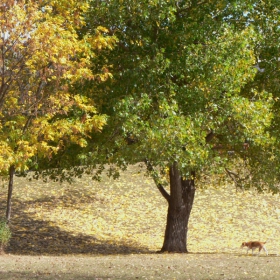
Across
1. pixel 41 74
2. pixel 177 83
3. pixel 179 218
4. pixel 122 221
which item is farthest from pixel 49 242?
pixel 41 74

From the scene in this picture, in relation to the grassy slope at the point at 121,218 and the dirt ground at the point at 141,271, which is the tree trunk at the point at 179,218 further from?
the dirt ground at the point at 141,271

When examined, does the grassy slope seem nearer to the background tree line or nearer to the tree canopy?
the background tree line

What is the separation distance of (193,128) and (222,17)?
3970 mm

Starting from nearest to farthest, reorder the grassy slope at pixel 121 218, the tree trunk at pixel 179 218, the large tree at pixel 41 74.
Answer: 1. the large tree at pixel 41 74
2. the tree trunk at pixel 179 218
3. the grassy slope at pixel 121 218

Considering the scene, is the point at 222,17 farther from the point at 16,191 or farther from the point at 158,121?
the point at 16,191

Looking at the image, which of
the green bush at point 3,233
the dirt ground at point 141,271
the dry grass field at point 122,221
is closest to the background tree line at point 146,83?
the green bush at point 3,233

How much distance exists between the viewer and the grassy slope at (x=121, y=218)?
24.7 m

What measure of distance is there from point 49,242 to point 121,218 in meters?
5.29

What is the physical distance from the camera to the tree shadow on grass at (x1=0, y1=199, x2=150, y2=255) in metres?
22.9

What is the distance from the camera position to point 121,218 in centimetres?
2884

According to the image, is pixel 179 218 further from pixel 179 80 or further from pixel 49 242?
pixel 49 242

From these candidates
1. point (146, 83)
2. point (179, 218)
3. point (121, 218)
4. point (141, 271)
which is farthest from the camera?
point (121, 218)

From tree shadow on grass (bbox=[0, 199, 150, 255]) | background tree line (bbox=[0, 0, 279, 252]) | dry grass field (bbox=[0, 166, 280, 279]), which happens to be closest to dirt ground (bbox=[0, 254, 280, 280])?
dry grass field (bbox=[0, 166, 280, 279])

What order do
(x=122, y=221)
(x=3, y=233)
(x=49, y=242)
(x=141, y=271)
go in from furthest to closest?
(x=122, y=221) < (x=49, y=242) < (x=3, y=233) < (x=141, y=271)
